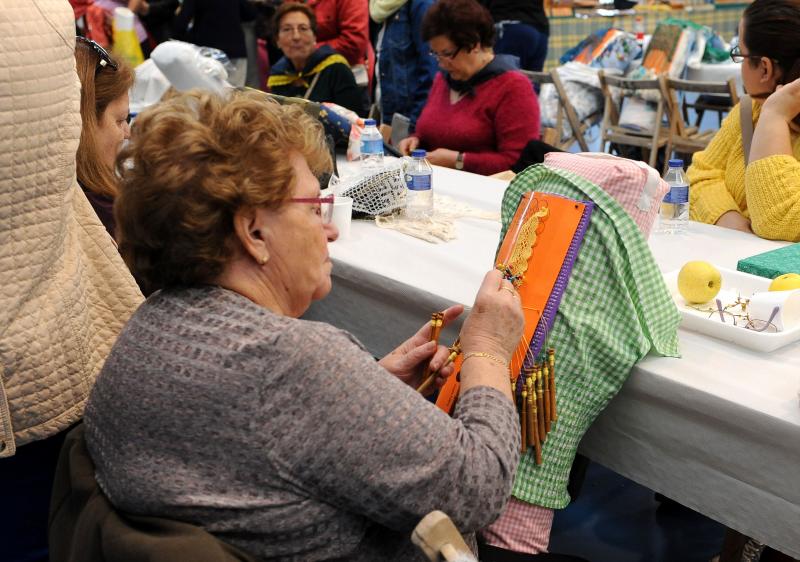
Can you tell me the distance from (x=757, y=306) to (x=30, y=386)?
1.29 meters

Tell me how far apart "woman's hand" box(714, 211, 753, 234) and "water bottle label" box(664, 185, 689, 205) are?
224 millimetres

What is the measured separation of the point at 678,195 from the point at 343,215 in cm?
91

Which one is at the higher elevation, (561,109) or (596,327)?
(596,327)

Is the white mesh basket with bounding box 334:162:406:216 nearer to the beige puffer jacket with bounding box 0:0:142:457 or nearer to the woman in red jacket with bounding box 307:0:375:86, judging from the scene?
the beige puffer jacket with bounding box 0:0:142:457

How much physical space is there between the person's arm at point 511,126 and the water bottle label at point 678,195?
4.50ft

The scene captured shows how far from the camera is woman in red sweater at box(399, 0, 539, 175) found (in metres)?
3.50

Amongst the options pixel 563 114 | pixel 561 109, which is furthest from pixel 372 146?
pixel 563 114

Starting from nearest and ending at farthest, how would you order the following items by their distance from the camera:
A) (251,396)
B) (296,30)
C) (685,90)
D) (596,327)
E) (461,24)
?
(251,396) < (596,327) < (461,24) < (296,30) < (685,90)

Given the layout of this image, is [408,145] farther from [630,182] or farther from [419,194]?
[630,182]

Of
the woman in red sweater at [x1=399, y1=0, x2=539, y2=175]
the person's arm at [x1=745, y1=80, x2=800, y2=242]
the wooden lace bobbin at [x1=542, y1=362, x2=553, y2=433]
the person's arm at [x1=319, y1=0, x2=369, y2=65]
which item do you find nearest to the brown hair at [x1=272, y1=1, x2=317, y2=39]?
the person's arm at [x1=319, y1=0, x2=369, y2=65]

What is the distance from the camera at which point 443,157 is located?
139 inches

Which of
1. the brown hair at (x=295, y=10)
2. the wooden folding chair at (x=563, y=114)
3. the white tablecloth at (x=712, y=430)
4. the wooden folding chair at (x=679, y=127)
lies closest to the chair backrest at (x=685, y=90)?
the wooden folding chair at (x=679, y=127)

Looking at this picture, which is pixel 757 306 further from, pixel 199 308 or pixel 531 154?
pixel 531 154

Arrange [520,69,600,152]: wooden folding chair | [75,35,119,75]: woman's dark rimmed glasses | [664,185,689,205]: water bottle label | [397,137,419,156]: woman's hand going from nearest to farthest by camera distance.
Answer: [75,35,119,75]: woman's dark rimmed glasses → [664,185,689,205]: water bottle label → [397,137,419,156]: woman's hand → [520,69,600,152]: wooden folding chair
